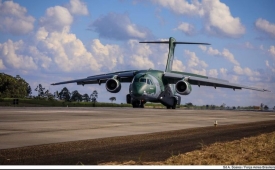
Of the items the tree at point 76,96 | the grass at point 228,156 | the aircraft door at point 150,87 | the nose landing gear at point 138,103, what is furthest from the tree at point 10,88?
the grass at point 228,156

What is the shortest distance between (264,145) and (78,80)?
143 feet

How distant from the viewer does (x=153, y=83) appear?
151ft

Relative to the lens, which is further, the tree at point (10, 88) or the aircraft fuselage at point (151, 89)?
the tree at point (10, 88)

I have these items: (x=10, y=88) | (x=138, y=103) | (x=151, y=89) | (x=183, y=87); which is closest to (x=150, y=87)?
(x=151, y=89)

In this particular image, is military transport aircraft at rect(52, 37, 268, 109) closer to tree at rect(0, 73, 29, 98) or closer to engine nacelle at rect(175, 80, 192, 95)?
engine nacelle at rect(175, 80, 192, 95)

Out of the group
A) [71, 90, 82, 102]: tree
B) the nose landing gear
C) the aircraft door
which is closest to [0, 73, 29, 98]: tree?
[71, 90, 82, 102]: tree

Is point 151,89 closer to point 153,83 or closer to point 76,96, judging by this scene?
point 153,83

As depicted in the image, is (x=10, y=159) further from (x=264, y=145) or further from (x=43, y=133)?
(x=264, y=145)

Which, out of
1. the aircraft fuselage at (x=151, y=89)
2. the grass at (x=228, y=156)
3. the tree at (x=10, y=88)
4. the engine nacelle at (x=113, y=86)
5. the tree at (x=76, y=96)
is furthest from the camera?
the tree at (x=76, y=96)

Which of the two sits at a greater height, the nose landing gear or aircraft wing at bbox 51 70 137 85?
aircraft wing at bbox 51 70 137 85

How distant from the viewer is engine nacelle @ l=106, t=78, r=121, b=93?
46.6 m

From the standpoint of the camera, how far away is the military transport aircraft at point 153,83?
45.0 meters

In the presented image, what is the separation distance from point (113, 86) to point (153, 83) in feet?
15.2

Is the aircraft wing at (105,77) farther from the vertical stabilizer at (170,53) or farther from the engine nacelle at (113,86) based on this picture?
the vertical stabilizer at (170,53)
